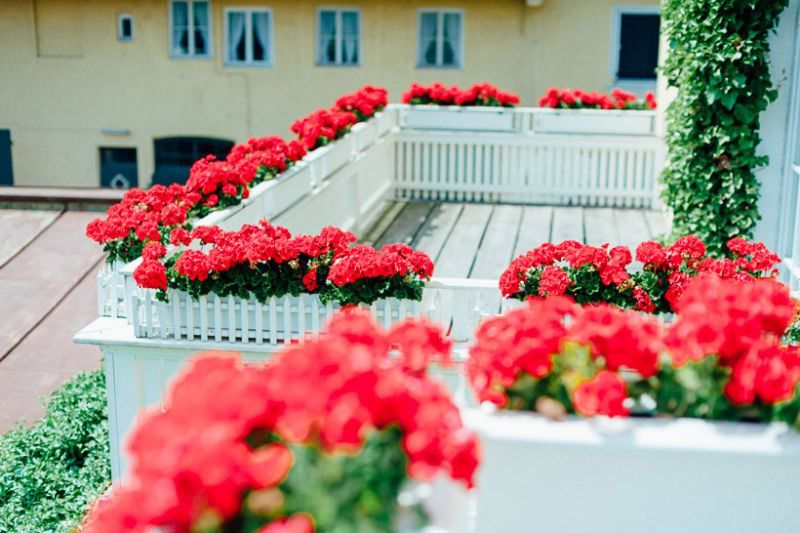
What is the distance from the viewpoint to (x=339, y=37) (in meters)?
16.6

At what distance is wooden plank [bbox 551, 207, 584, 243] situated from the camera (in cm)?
969

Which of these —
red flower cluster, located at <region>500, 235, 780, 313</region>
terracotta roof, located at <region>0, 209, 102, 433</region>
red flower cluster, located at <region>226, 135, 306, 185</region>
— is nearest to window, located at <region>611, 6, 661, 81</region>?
red flower cluster, located at <region>226, 135, 306, 185</region>

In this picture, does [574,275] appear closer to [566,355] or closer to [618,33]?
[566,355]

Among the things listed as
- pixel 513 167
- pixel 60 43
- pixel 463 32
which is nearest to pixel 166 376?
pixel 513 167

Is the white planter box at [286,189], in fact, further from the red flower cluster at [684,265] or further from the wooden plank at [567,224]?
the red flower cluster at [684,265]

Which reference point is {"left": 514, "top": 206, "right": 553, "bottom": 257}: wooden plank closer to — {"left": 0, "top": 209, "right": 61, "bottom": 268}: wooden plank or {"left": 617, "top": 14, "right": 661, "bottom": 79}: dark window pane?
{"left": 0, "top": 209, "right": 61, "bottom": 268}: wooden plank

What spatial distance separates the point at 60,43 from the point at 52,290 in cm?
1051

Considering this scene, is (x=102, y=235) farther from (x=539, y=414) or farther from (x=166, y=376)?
(x=539, y=414)

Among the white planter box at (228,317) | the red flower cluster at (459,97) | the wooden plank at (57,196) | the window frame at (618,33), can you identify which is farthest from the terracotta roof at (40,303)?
the window frame at (618,33)

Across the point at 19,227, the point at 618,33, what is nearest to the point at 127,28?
the point at 618,33

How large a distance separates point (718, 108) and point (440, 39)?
10008mm

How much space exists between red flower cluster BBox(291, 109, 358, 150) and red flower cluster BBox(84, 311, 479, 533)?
20.8 ft

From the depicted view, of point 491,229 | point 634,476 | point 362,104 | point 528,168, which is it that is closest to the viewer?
point 634,476

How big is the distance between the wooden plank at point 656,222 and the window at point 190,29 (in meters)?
9.40
